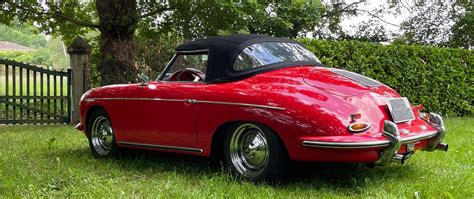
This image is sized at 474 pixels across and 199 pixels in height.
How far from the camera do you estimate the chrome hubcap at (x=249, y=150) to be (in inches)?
170

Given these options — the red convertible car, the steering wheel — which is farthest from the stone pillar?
the steering wheel

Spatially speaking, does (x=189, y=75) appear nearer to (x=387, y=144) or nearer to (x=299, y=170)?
(x=299, y=170)

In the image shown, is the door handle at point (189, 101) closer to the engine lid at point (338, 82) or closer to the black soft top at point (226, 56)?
the black soft top at point (226, 56)

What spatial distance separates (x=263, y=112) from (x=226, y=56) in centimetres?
95

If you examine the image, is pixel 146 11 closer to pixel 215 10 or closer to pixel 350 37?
pixel 215 10

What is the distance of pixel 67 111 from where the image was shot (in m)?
11.7

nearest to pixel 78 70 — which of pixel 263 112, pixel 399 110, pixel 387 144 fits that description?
pixel 263 112

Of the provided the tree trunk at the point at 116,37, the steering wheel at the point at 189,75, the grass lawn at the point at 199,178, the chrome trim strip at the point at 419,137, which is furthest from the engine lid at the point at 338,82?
the tree trunk at the point at 116,37

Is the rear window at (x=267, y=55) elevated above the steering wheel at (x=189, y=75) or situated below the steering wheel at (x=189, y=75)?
above

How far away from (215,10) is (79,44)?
11.0ft

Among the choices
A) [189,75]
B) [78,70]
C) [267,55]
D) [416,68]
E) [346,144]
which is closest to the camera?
[346,144]

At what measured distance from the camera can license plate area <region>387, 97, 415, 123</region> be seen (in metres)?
4.27

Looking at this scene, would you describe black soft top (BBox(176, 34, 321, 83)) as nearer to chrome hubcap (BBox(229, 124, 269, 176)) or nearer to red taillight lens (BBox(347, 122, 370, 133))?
Answer: chrome hubcap (BBox(229, 124, 269, 176))

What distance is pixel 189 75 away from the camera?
5352mm
